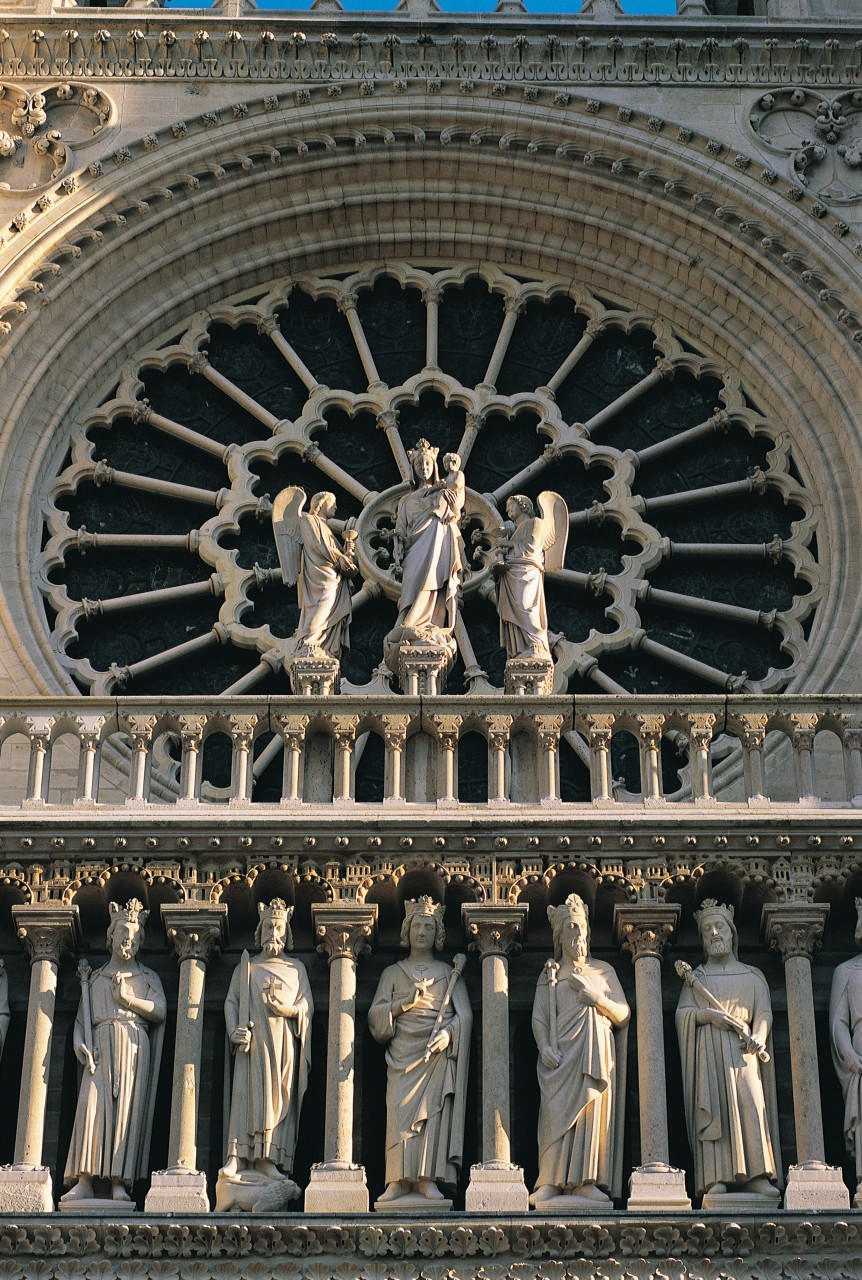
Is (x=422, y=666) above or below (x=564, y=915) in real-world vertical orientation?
above

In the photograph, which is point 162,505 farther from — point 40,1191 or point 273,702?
point 40,1191

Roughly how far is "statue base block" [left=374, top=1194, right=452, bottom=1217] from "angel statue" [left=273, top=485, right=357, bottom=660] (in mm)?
3663

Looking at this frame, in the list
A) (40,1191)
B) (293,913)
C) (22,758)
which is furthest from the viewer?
(22,758)

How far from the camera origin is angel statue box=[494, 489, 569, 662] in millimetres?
20516

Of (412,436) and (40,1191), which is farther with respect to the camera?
(412,436)

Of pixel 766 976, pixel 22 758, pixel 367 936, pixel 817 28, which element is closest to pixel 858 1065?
Result: pixel 766 976

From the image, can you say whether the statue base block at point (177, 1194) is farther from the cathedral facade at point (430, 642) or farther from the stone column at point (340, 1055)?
the stone column at point (340, 1055)

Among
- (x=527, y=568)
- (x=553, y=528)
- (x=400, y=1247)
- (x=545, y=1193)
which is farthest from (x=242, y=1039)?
(x=553, y=528)

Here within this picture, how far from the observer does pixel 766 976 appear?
18922 millimetres

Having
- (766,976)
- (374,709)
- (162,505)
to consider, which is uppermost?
(162,505)

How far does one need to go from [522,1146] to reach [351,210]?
8.09 meters

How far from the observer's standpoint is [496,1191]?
17.8 metres

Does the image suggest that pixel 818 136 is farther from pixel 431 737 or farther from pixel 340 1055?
pixel 340 1055

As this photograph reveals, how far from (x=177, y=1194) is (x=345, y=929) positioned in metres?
1.77
